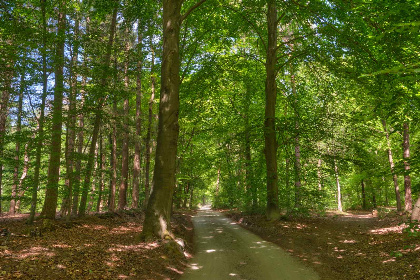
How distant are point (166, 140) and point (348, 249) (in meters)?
7.05

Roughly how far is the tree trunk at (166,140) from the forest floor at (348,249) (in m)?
4.48

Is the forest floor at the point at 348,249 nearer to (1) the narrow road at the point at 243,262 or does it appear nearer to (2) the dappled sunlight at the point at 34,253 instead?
(1) the narrow road at the point at 243,262

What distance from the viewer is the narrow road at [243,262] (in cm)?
646

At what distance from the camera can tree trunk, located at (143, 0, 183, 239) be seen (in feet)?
26.7

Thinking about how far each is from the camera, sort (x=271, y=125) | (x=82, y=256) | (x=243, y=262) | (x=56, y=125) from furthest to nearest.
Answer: (x=271, y=125) < (x=56, y=125) < (x=243, y=262) < (x=82, y=256)

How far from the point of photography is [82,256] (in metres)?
6.09

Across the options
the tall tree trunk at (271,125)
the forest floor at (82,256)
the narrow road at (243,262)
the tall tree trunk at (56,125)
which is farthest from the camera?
the tall tree trunk at (271,125)

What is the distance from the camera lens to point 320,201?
12930 millimetres

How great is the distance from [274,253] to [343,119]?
774cm

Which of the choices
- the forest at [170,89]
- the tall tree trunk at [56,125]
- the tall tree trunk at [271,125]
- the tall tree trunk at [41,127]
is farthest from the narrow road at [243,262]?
the tall tree trunk at [41,127]

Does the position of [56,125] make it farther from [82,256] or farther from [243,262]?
[243,262]

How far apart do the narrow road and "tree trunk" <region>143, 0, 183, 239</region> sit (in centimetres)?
164

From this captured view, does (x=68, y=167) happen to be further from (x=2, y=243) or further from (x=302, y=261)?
(x=302, y=261)

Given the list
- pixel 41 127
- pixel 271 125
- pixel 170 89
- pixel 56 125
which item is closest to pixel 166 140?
pixel 170 89
